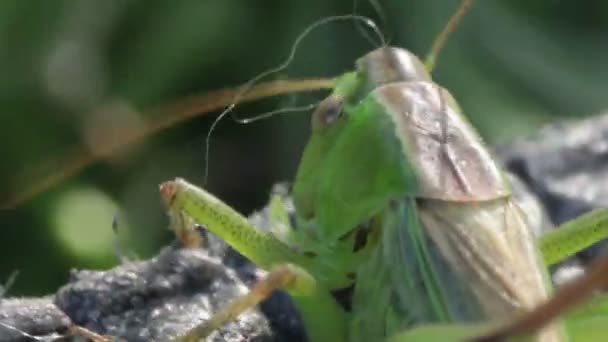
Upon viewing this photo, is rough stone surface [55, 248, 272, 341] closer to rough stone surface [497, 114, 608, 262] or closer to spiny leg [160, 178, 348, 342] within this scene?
spiny leg [160, 178, 348, 342]

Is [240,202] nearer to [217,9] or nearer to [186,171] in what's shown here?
[186,171]

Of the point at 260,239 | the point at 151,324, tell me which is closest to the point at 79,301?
the point at 151,324

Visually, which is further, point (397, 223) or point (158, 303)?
point (158, 303)

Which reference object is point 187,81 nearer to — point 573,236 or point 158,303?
point 158,303

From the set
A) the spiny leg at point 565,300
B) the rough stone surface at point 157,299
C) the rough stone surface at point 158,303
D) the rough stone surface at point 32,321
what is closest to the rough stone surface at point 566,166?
the rough stone surface at point 158,303

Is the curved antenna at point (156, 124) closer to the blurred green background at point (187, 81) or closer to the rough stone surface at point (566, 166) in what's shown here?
the rough stone surface at point (566, 166)

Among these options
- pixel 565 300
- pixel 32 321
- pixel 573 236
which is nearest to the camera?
pixel 565 300

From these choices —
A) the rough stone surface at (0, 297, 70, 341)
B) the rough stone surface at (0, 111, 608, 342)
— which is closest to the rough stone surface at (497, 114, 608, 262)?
the rough stone surface at (0, 111, 608, 342)

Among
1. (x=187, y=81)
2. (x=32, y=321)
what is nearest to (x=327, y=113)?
(x=32, y=321)
